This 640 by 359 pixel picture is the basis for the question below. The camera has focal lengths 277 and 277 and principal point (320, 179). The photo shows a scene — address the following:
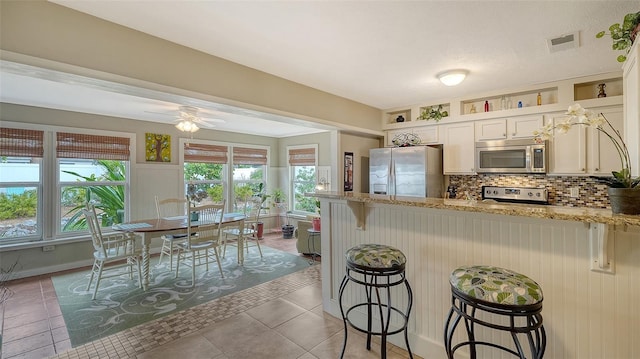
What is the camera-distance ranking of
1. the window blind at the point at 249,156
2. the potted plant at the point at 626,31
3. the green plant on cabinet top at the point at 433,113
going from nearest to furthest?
the potted plant at the point at 626,31 < the green plant on cabinet top at the point at 433,113 < the window blind at the point at 249,156

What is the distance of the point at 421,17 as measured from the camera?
1.96 metres

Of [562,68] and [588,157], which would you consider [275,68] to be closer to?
[562,68]

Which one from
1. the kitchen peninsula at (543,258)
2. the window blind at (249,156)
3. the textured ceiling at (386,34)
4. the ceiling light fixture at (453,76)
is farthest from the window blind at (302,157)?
the kitchen peninsula at (543,258)

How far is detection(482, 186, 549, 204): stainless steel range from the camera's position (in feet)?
11.6

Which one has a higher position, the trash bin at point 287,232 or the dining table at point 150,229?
the dining table at point 150,229

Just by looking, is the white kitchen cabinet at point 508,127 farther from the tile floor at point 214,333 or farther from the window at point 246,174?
the window at point 246,174

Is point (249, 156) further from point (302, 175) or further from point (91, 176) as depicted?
point (91, 176)

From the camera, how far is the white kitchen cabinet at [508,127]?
3471mm

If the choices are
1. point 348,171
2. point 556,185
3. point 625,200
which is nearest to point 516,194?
point 556,185

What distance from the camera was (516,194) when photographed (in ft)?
12.1

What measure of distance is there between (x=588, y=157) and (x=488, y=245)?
8.14ft

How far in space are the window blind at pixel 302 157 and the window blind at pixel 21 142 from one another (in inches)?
168

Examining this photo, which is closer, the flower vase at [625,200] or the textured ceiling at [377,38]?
the flower vase at [625,200]

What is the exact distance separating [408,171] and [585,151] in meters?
1.96
